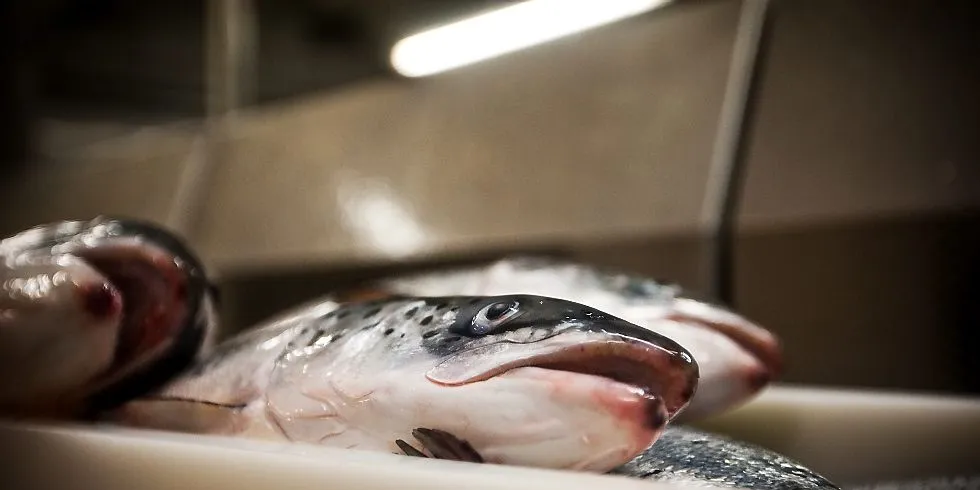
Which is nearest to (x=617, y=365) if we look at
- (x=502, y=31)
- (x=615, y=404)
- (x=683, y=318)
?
(x=615, y=404)

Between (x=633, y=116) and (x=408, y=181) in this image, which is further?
(x=408, y=181)

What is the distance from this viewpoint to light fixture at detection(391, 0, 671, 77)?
51.0 inches

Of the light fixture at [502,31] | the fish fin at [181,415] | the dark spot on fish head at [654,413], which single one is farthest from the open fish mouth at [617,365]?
the light fixture at [502,31]

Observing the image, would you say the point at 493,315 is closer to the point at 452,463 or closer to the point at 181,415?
the point at 452,463

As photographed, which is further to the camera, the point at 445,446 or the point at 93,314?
the point at 93,314

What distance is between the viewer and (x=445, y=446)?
16.0 inches

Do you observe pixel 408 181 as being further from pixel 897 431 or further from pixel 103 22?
pixel 103 22

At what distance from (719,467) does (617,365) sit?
0.32ft

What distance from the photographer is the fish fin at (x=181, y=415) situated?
1.70ft

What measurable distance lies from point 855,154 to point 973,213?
0.14 metres

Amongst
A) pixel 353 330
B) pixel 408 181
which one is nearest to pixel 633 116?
pixel 408 181

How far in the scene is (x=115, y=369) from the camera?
0.57 metres

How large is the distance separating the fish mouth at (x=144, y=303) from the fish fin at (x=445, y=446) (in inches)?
9.9

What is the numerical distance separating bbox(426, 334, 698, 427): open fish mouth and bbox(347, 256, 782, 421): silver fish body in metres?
0.20
